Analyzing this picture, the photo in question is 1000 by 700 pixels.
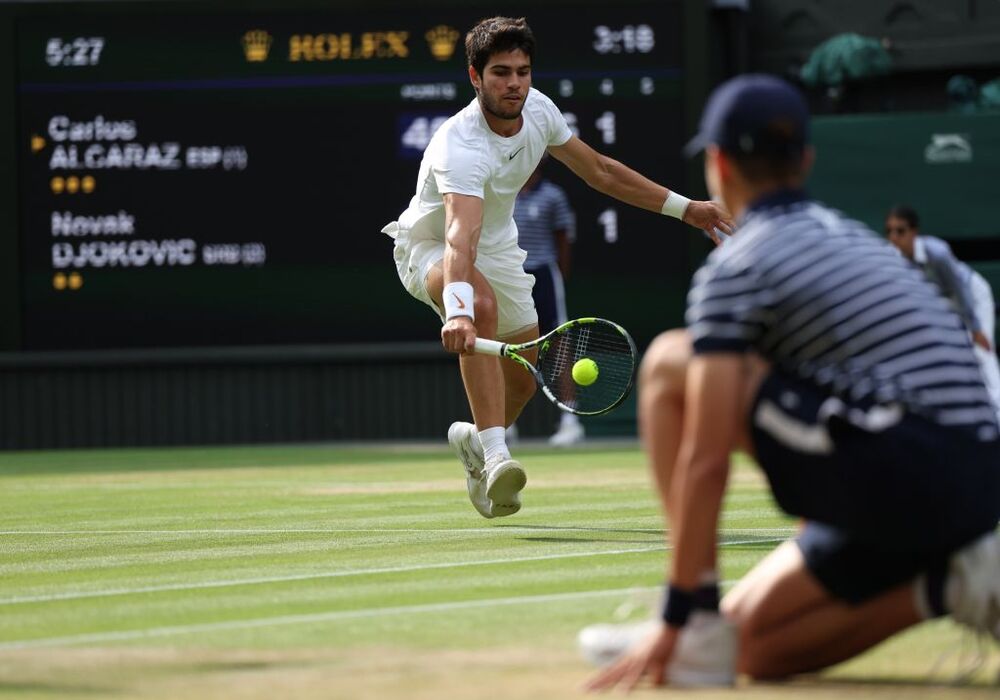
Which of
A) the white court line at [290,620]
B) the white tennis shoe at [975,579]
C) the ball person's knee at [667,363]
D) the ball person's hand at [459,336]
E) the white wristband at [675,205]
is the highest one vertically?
the white wristband at [675,205]

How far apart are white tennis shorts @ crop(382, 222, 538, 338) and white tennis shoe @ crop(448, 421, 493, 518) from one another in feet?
1.57

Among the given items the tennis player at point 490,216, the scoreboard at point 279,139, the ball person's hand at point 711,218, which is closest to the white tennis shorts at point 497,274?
the tennis player at point 490,216

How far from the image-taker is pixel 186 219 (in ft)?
48.9

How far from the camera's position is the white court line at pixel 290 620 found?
4.63 metres

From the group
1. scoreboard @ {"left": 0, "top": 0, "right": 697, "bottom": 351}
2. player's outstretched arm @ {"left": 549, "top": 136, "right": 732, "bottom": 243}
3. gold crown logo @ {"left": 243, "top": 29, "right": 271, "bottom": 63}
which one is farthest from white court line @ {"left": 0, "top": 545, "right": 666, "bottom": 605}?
gold crown logo @ {"left": 243, "top": 29, "right": 271, "bottom": 63}

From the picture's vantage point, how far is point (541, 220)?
568 inches

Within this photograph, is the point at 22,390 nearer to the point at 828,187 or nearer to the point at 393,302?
the point at 393,302

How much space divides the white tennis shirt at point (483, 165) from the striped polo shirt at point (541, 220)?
6.17 metres

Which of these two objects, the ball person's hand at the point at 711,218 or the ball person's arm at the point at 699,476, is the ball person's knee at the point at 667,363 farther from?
the ball person's hand at the point at 711,218

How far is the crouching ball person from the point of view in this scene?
3652 mm

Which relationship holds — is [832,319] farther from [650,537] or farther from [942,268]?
[942,268]

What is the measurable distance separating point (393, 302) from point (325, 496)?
531cm

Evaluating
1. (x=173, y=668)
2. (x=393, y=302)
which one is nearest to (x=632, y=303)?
(x=393, y=302)

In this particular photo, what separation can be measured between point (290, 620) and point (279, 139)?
34.0 ft
